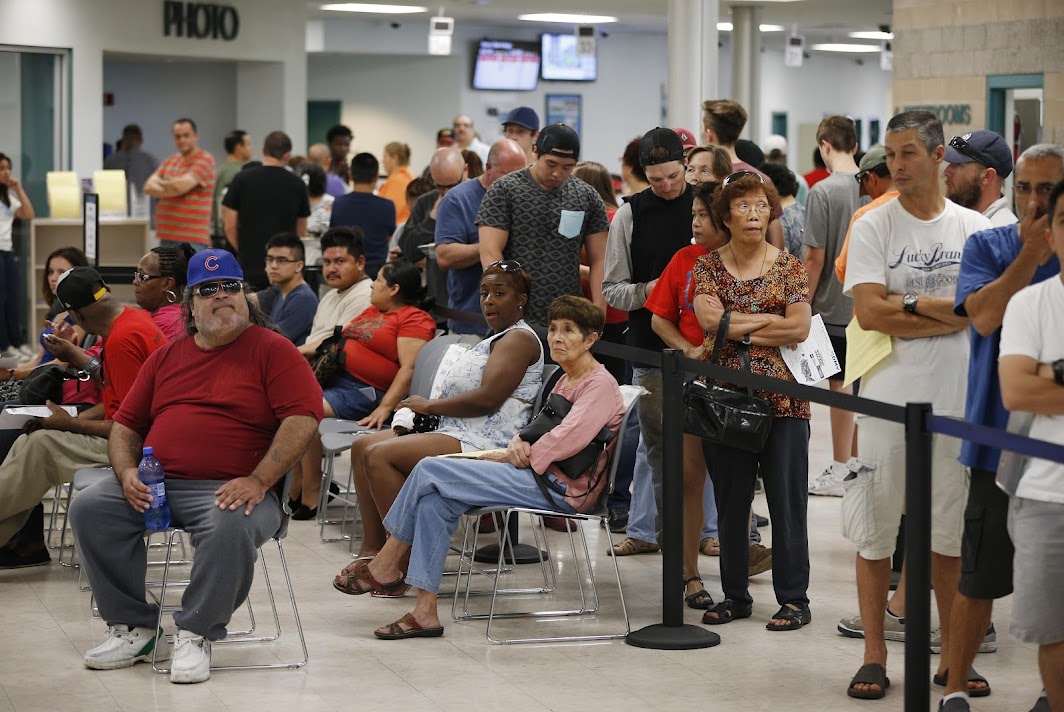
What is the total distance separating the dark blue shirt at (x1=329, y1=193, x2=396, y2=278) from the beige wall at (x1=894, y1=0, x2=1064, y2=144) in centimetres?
440

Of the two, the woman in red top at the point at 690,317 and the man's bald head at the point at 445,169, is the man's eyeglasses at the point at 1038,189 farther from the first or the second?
the man's bald head at the point at 445,169

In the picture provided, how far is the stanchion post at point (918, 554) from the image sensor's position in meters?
3.53

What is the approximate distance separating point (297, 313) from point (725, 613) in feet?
9.51

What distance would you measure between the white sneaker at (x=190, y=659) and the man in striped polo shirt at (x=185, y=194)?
23.2 ft

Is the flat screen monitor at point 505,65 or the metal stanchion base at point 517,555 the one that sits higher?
the flat screen monitor at point 505,65

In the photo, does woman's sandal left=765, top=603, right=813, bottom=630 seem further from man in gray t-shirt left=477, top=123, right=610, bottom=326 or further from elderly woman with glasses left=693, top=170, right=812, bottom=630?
man in gray t-shirt left=477, top=123, right=610, bottom=326

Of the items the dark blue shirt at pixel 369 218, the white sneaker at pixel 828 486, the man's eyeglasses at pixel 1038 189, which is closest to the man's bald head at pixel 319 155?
the dark blue shirt at pixel 369 218

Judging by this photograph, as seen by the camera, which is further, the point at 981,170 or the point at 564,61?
the point at 564,61

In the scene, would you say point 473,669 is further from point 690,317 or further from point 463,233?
point 463,233

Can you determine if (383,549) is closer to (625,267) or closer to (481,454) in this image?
(481,454)

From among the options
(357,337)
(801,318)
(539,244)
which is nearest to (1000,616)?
(801,318)

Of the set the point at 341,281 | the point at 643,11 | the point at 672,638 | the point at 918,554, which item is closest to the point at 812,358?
the point at 672,638

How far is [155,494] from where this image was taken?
4434mm

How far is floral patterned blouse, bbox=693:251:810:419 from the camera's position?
187 inches
